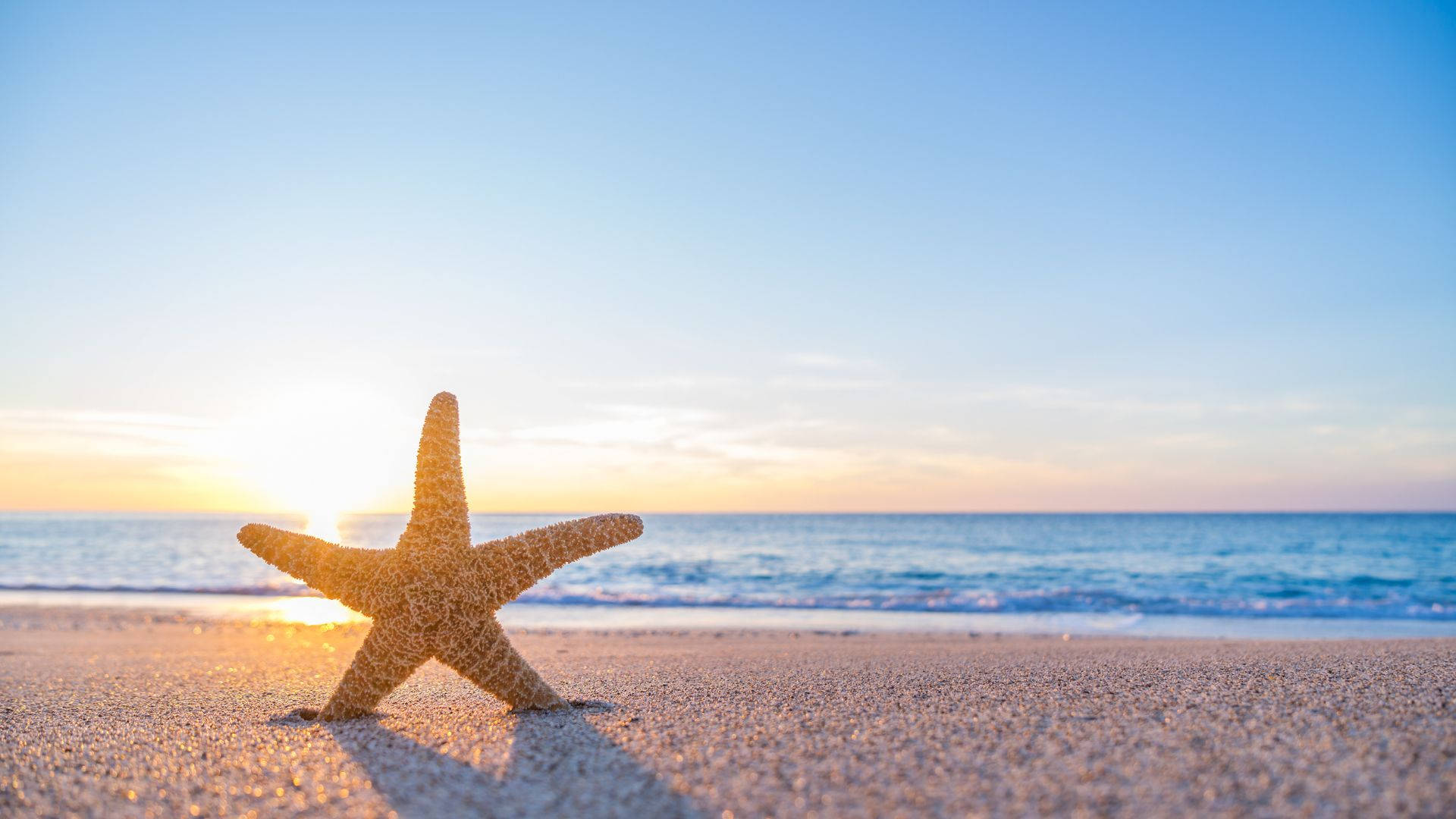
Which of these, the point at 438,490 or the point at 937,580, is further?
the point at 937,580

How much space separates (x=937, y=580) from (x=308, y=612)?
18.1 metres

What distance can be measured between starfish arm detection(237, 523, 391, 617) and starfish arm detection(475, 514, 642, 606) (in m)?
0.67

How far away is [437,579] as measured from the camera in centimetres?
525

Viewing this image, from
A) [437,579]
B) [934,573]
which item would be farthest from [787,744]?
[934,573]

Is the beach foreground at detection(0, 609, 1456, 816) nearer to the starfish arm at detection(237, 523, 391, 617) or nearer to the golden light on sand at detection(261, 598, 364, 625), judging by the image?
the starfish arm at detection(237, 523, 391, 617)

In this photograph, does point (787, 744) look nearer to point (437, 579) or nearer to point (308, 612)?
point (437, 579)

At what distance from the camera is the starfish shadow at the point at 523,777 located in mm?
3400

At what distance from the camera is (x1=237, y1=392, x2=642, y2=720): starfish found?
5.26m

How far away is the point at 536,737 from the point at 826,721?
5.14 ft

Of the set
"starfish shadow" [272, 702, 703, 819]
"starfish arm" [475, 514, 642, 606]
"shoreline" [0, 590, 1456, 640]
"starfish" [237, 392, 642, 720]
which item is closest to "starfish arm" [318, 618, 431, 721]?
"starfish" [237, 392, 642, 720]

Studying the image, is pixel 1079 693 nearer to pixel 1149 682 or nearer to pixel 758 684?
pixel 1149 682

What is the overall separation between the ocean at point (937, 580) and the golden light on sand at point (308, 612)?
203cm

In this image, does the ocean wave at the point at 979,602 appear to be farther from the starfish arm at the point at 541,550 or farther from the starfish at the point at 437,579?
the starfish at the point at 437,579

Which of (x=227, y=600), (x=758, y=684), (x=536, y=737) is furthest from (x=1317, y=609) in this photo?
(x=227, y=600)
